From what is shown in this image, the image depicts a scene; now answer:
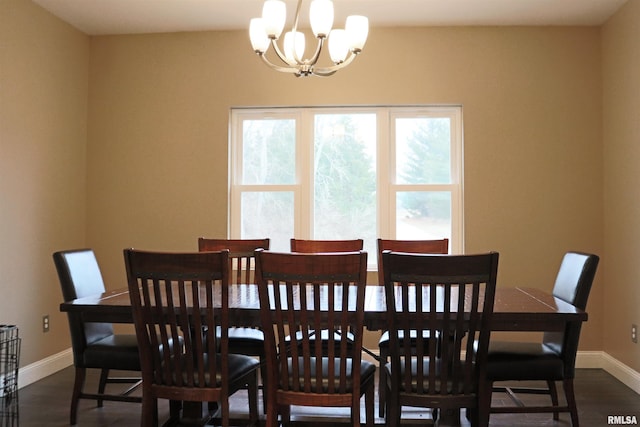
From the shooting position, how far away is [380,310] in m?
2.19

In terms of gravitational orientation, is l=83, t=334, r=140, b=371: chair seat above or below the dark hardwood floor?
above

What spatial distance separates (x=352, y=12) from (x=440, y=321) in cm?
271

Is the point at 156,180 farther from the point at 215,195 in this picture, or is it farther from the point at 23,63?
the point at 23,63

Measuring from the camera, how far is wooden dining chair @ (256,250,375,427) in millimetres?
1990

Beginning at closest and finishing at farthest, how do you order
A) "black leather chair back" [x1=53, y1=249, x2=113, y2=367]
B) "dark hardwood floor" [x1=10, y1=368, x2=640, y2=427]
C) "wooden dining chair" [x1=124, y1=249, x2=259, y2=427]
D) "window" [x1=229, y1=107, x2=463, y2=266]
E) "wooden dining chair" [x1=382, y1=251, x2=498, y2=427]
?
1. "wooden dining chair" [x1=382, y1=251, x2=498, y2=427]
2. "wooden dining chair" [x1=124, y1=249, x2=259, y2=427]
3. "black leather chair back" [x1=53, y1=249, x2=113, y2=367]
4. "dark hardwood floor" [x1=10, y1=368, x2=640, y2=427]
5. "window" [x1=229, y1=107, x2=463, y2=266]

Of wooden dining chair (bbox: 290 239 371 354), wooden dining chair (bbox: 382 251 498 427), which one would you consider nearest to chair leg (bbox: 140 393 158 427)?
wooden dining chair (bbox: 382 251 498 427)

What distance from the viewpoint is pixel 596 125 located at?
4.13 metres

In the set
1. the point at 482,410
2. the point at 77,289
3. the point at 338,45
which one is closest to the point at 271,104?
the point at 338,45

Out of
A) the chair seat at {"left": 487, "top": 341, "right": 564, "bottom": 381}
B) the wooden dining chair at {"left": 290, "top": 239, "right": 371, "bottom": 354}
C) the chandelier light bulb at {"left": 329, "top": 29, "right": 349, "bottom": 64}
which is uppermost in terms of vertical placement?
the chandelier light bulb at {"left": 329, "top": 29, "right": 349, "bottom": 64}

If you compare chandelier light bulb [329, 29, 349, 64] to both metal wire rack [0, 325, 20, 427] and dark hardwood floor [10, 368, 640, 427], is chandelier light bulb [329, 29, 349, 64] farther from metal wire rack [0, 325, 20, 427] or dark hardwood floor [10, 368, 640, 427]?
metal wire rack [0, 325, 20, 427]

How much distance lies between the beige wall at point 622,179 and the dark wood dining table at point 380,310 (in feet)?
4.69

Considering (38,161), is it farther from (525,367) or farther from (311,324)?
(525,367)

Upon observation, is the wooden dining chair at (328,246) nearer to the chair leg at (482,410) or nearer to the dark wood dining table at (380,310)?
the dark wood dining table at (380,310)

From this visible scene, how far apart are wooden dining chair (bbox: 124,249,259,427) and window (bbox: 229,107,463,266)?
2.13 metres
